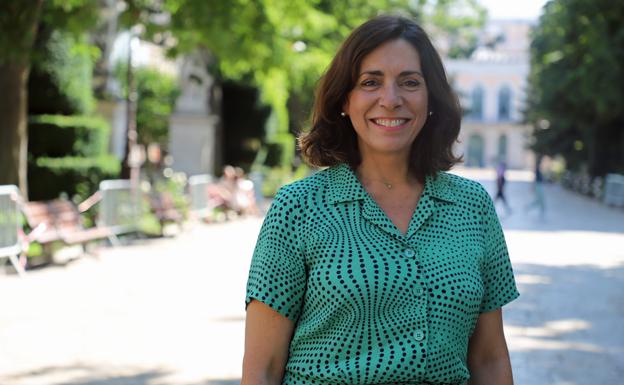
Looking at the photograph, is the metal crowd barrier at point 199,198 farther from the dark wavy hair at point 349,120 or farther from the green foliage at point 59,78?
the dark wavy hair at point 349,120

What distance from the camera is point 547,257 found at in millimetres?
15398

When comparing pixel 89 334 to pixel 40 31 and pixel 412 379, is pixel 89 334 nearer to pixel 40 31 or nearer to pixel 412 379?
pixel 412 379

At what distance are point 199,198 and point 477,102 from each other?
9942cm

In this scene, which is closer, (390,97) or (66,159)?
(390,97)

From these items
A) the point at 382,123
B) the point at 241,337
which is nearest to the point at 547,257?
Result: the point at 241,337

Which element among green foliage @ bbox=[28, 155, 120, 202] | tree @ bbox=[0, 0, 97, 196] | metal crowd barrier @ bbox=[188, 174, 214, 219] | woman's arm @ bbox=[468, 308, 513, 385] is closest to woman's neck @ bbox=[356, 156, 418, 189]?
woman's arm @ bbox=[468, 308, 513, 385]

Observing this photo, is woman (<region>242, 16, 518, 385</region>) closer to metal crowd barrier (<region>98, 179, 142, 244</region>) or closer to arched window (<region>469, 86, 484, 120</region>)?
metal crowd barrier (<region>98, 179, 142, 244</region>)

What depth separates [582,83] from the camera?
3409 cm

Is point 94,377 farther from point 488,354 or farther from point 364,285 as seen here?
point 364,285

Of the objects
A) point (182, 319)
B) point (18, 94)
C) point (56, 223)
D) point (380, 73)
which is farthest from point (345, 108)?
point (18, 94)

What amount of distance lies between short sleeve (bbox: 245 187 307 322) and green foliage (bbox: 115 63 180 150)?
43466 mm

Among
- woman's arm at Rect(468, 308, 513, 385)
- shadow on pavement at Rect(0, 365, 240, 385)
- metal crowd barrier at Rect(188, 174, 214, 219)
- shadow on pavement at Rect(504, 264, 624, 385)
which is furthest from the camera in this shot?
metal crowd barrier at Rect(188, 174, 214, 219)

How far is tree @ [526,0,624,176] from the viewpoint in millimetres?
28312

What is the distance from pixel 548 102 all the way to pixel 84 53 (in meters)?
30.7
